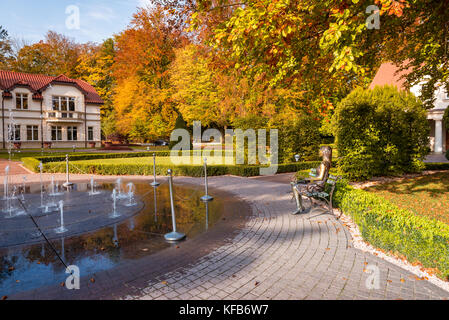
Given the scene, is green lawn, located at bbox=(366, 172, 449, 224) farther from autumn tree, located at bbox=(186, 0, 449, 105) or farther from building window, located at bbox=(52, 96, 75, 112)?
building window, located at bbox=(52, 96, 75, 112)

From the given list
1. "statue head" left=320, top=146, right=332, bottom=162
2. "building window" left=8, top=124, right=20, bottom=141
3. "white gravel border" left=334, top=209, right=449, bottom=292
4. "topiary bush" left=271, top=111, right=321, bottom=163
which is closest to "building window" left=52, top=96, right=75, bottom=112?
"building window" left=8, top=124, right=20, bottom=141

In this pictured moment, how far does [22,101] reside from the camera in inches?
1414

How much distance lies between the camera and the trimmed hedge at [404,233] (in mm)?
3963

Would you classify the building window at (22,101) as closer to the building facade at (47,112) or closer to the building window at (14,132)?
the building facade at (47,112)

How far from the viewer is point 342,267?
14.0ft

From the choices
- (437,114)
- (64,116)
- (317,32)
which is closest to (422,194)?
(317,32)

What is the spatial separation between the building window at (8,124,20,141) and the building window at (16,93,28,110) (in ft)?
8.72

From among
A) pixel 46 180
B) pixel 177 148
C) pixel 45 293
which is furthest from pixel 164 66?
pixel 45 293

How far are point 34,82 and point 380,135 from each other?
145ft

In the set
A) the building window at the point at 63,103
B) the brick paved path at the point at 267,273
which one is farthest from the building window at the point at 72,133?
the brick paved path at the point at 267,273

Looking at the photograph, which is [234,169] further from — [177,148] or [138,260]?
[177,148]

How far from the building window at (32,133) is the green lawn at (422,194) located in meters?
43.0

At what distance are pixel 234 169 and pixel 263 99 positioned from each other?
7210 millimetres

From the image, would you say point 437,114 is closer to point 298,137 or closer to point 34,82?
point 298,137
